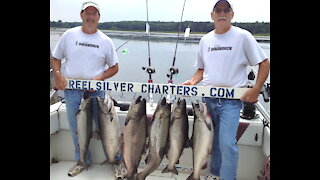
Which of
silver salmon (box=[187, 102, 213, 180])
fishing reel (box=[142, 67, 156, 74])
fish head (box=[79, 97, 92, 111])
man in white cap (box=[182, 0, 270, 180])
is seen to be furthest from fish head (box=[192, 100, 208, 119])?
fish head (box=[79, 97, 92, 111])

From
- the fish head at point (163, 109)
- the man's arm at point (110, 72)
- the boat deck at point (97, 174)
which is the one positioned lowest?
the boat deck at point (97, 174)

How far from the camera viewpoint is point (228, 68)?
2.40m

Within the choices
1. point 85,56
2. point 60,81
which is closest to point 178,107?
point 85,56

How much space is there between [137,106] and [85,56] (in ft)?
2.26

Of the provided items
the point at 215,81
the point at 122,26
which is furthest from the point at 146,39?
the point at 215,81

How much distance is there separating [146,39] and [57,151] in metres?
1.55

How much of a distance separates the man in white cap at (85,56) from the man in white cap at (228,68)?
916 millimetres

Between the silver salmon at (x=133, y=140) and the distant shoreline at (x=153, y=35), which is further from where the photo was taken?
the distant shoreline at (x=153, y=35)

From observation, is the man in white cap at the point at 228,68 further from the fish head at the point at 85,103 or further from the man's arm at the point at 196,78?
the fish head at the point at 85,103

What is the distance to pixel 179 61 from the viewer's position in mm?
2967

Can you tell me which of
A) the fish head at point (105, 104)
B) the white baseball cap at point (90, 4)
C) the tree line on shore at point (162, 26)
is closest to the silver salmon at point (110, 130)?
the fish head at point (105, 104)

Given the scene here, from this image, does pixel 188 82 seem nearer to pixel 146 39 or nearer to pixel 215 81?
pixel 215 81

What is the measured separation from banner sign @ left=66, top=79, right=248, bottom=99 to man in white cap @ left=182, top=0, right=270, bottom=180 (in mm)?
73

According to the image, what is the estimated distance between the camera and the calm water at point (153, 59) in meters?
2.92
